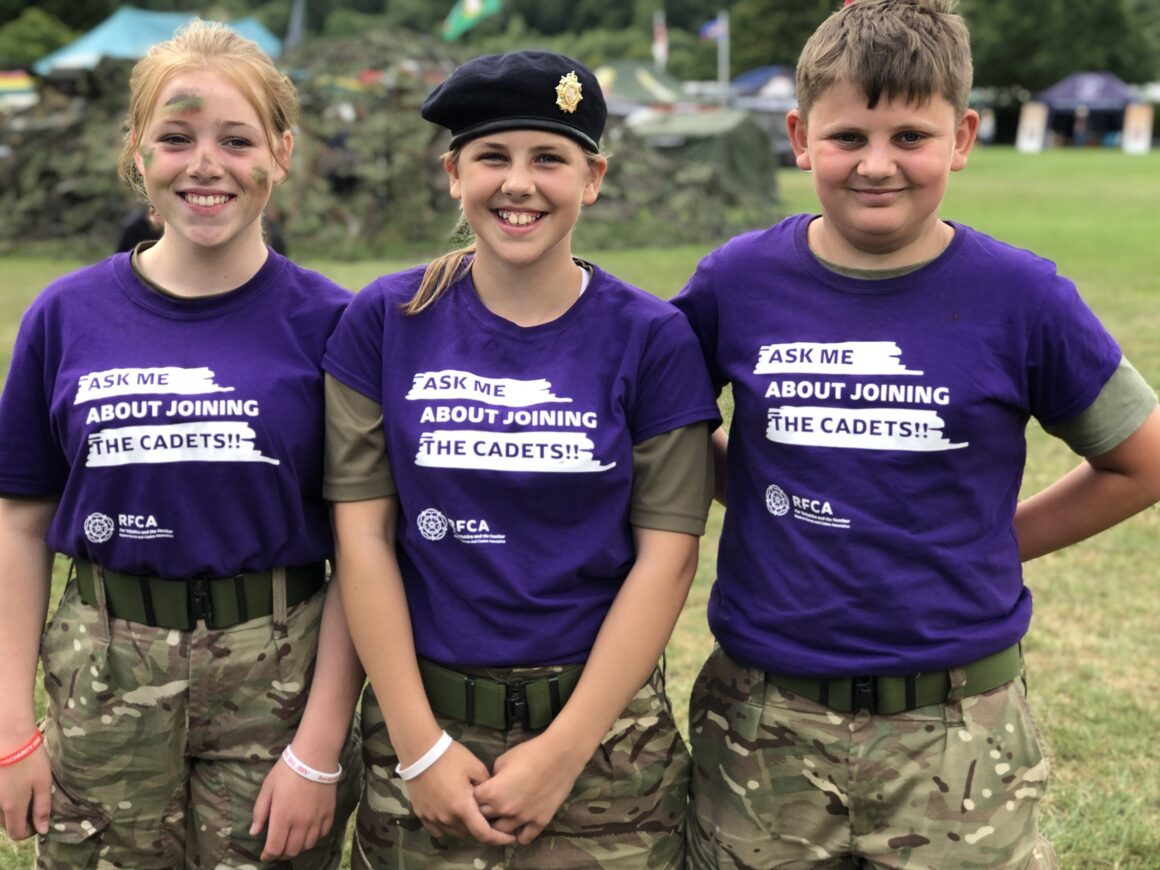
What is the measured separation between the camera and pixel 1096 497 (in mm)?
2205

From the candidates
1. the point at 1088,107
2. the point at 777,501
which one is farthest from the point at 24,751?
the point at 1088,107

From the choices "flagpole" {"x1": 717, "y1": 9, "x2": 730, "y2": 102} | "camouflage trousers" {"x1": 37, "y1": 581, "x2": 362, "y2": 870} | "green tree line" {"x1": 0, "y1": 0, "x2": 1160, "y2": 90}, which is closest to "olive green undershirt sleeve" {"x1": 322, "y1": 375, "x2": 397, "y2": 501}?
"camouflage trousers" {"x1": 37, "y1": 581, "x2": 362, "y2": 870}

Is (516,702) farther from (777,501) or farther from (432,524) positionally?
(777,501)

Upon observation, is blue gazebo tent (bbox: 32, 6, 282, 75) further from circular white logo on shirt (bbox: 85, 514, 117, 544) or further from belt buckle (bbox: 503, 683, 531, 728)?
belt buckle (bbox: 503, 683, 531, 728)

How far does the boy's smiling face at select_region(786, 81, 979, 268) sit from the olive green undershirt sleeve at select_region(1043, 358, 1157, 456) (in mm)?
365

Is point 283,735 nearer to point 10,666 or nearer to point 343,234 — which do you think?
point 10,666

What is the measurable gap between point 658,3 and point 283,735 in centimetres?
8710

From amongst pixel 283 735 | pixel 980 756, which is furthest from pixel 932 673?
pixel 283 735

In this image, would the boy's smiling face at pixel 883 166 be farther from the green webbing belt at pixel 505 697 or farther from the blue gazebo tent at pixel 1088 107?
Answer: the blue gazebo tent at pixel 1088 107

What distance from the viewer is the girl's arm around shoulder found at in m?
2.10

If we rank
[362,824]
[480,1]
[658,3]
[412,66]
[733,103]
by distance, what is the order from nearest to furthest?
[362,824], [412,66], [480,1], [733,103], [658,3]

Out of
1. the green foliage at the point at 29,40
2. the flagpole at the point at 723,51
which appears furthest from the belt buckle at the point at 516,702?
the flagpole at the point at 723,51

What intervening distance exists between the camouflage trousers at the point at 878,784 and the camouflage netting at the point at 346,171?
12500 millimetres

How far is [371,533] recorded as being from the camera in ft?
6.86
